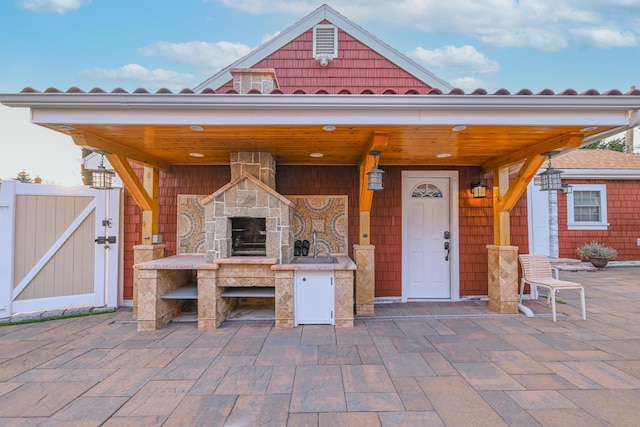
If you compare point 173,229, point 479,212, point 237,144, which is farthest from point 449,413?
point 173,229

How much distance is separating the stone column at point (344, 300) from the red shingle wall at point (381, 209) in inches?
51.7

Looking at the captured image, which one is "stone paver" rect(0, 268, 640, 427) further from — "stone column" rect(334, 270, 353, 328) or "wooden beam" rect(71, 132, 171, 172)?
"wooden beam" rect(71, 132, 171, 172)

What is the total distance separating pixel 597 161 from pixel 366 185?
9198mm

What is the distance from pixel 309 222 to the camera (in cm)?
494

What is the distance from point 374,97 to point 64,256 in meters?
4.81

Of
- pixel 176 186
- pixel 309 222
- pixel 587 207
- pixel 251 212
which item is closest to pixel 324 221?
pixel 309 222

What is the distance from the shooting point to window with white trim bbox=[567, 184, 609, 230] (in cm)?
815

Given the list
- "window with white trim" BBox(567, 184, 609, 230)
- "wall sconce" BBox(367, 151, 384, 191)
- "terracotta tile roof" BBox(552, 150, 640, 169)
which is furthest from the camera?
"terracotta tile roof" BBox(552, 150, 640, 169)

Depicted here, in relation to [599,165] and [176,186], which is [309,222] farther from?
[599,165]

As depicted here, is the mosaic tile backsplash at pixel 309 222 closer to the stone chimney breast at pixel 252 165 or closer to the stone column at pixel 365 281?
the stone column at pixel 365 281

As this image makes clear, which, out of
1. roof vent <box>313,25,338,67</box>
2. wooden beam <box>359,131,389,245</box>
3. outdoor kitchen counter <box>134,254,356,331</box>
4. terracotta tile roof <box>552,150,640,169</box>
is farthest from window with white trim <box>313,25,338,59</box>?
terracotta tile roof <box>552,150,640,169</box>

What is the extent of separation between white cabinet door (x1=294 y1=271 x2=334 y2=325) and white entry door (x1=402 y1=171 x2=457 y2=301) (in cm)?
189

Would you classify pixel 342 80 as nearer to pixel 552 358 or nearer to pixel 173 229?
pixel 173 229

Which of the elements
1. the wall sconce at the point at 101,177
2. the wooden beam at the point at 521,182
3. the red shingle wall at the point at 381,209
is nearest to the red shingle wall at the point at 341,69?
the red shingle wall at the point at 381,209
